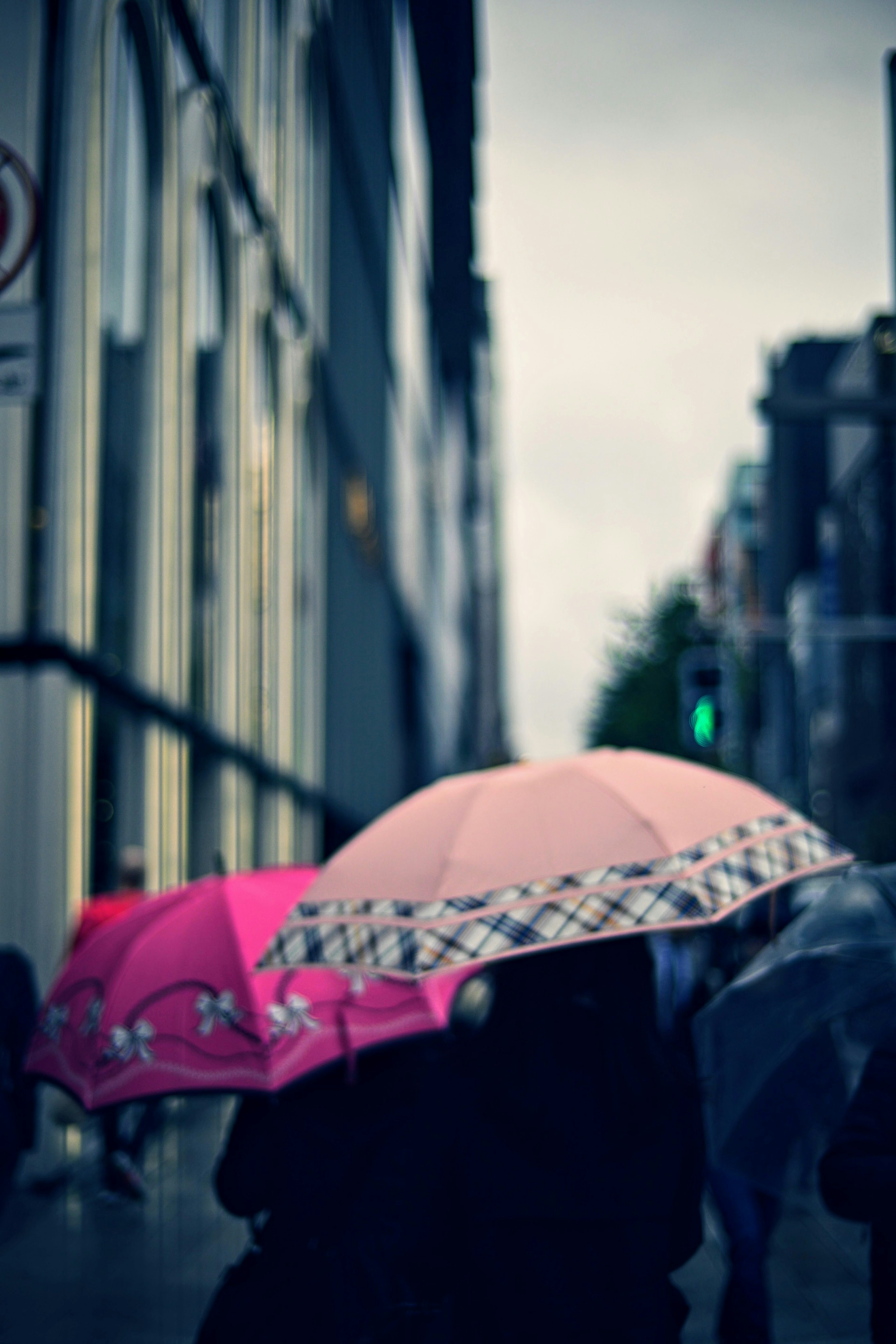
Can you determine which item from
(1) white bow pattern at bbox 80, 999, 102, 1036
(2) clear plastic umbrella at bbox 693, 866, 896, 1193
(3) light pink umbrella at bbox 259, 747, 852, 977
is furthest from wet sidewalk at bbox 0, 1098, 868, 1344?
(1) white bow pattern at bbox 80, 999, 102, 1036

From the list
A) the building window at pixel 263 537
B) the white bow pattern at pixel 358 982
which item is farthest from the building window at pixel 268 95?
the white bow pattern at pixel 358 982

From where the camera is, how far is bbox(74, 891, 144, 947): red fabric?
30.0ft

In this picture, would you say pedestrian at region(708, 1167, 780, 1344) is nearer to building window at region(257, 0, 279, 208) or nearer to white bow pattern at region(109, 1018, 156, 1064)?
white bow pattern at region(109, 1018, 156, 1064)

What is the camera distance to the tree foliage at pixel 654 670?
4456 cm

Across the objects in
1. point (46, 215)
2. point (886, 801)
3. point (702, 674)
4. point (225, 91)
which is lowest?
point (886, 801)

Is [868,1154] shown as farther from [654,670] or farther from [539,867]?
[654,670]

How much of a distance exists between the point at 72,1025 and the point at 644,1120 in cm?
177

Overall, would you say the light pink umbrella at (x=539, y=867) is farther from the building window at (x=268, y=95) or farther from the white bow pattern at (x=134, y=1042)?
the building window at (x=268, y=95)

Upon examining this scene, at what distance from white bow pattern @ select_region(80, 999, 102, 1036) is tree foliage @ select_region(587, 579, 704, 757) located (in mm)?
39229

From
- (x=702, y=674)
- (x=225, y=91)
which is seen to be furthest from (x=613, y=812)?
(x=702, y=674)

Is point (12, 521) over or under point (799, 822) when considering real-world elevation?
over

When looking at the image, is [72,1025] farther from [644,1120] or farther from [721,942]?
[721,942]

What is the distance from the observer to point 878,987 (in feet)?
12.4

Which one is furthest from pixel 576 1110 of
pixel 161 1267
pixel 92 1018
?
pixel 161 1267
